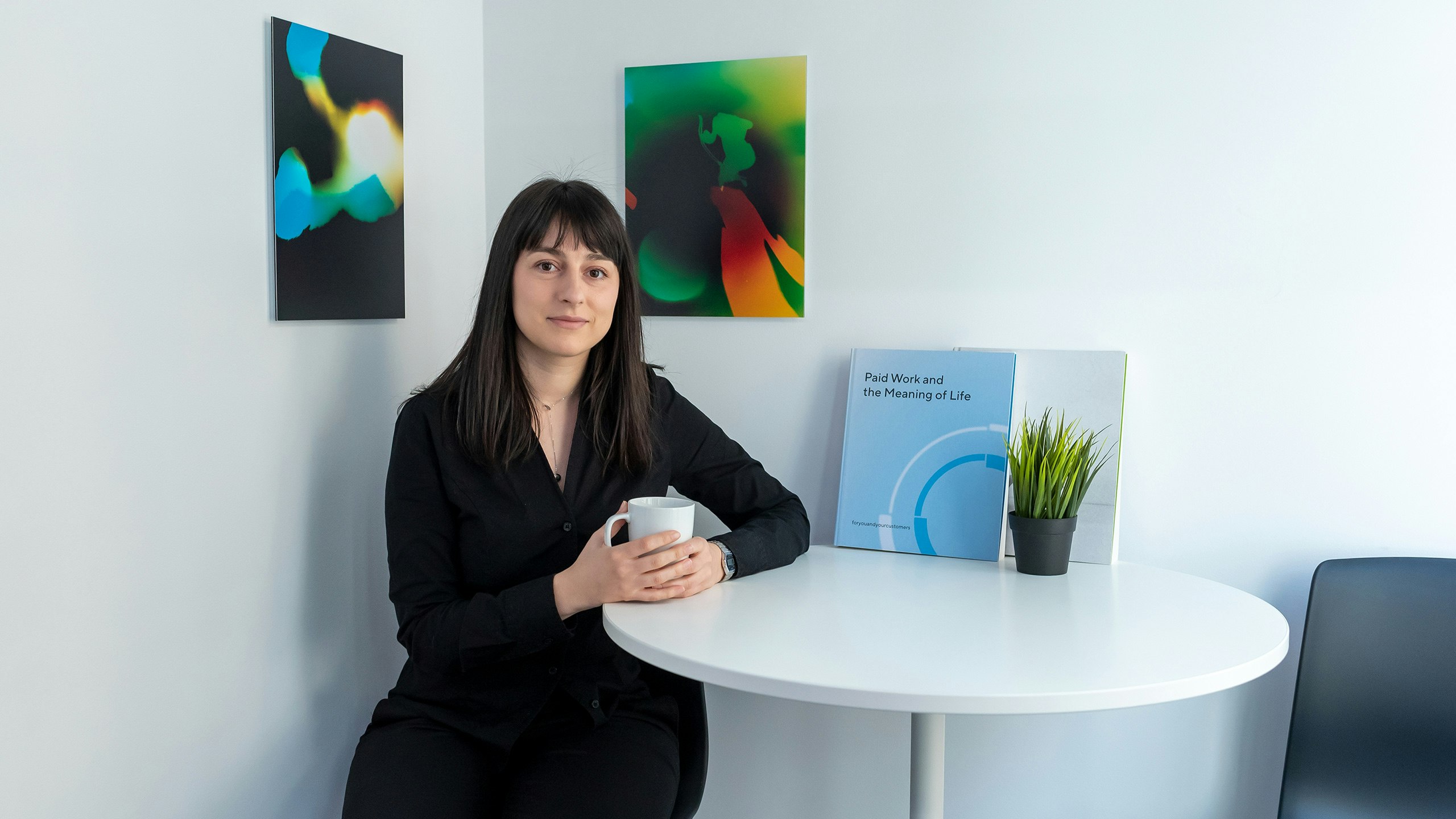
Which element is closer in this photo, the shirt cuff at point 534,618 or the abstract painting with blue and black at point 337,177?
the shirt cuff at point 534,618

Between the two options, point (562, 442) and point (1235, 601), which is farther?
point (562, 442)

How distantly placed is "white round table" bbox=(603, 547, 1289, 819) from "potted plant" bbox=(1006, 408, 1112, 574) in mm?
42

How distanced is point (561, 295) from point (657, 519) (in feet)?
1.35

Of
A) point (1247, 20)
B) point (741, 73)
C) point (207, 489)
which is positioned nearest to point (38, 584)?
point (207, 489)

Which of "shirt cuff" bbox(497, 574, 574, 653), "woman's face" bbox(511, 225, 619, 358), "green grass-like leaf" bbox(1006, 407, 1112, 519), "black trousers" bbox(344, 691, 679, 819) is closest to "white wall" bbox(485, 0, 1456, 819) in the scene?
"green grass-like leaf" bbox(1006, 407, 1112, 519)

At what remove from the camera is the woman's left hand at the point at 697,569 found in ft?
4.51

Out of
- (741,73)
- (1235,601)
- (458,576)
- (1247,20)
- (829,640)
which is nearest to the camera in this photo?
(829,640)

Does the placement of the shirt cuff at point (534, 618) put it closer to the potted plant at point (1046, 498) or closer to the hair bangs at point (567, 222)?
the hair bangs at point (567, 222)

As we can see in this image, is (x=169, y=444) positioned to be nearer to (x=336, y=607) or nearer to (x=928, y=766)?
(x=336, y=607)

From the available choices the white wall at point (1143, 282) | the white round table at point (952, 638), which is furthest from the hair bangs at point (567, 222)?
the white round table at point (952, 638)

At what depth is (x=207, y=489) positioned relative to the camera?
1.46 m

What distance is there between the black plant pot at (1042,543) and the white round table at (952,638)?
27 millimetres

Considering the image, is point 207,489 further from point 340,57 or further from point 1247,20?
point 1247,20

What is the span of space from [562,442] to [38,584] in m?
0.75
